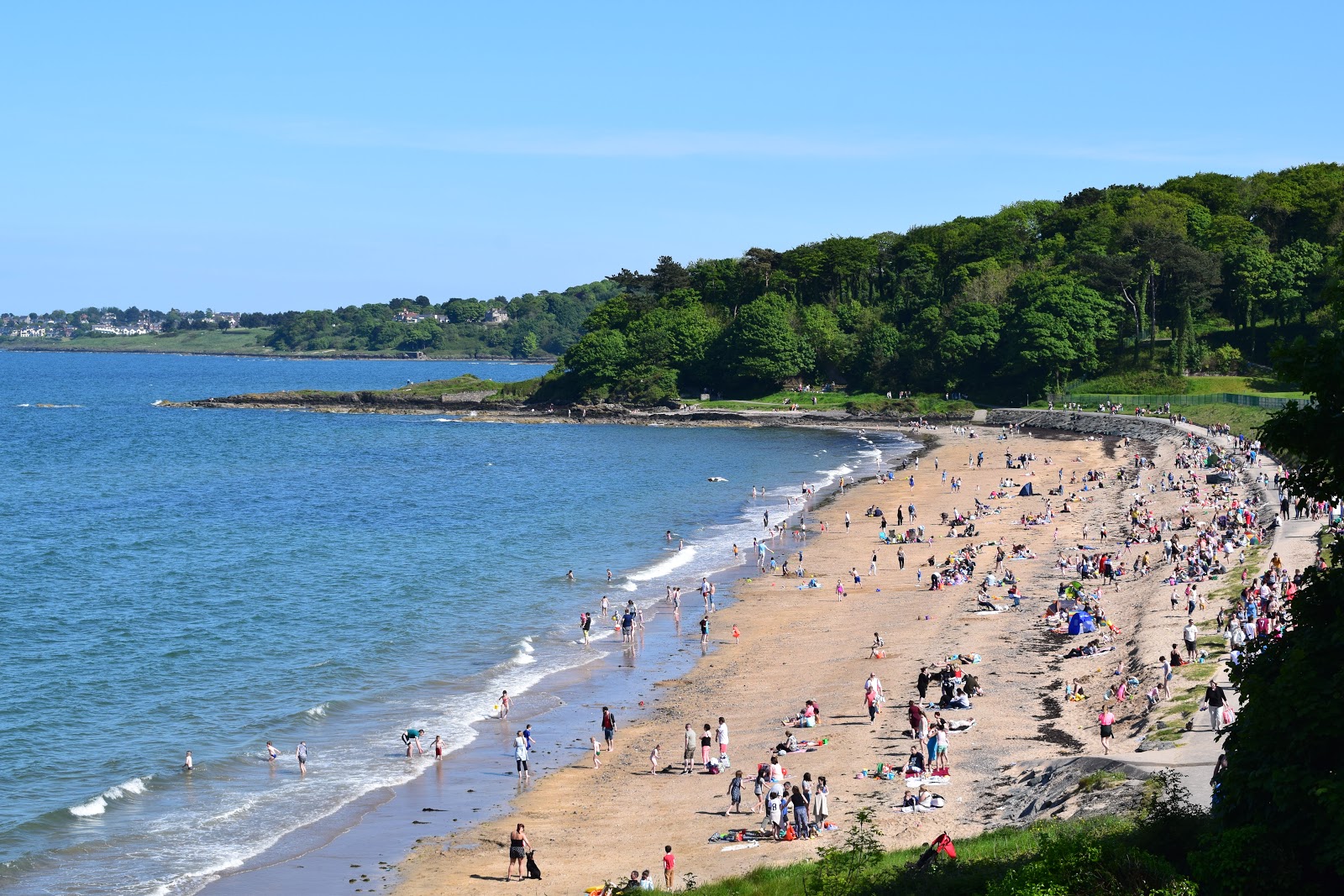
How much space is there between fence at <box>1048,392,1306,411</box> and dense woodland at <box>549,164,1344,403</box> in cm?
460

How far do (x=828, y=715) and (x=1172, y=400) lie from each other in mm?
70202

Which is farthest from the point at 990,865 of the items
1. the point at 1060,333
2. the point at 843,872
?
the point at 1060,333

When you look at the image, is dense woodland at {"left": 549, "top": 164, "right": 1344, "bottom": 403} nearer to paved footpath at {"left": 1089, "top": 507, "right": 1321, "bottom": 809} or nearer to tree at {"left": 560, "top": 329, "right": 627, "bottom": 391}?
tree at {"left": 560, "top": 329, "right": 627, "bottom": 391}

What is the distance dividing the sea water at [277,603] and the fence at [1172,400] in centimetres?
1658

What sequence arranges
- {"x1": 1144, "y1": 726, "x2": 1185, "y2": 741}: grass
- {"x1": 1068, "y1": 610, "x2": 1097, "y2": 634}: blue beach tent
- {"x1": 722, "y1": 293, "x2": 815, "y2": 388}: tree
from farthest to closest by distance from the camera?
{"x1": 722, "y1": 293, "x2": 815, "y2": 388}: tree < {"x1": 1068, "y1": 610, "x2": 1097, "y2": 634}: blue beach tent < {"x1": 1144, "y1": 726, "x2": 1185, "y2": 741}: grass

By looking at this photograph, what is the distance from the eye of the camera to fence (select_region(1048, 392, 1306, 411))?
77.9 metres

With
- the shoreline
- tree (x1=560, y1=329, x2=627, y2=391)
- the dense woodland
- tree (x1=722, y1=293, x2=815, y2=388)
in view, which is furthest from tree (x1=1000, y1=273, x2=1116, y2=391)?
the shoreline

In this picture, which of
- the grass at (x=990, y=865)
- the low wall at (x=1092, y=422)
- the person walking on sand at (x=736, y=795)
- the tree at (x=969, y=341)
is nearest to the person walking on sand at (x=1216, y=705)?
the grass at (x=990, y=865)

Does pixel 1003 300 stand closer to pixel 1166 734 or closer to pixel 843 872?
pixel 1166 734

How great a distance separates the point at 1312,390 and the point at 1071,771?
9.31 metres

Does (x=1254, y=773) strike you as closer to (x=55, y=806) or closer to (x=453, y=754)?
(x=453, y=754)

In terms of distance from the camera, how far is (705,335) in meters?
122

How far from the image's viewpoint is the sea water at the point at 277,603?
23.5 m

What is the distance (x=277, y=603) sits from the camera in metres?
41.0
